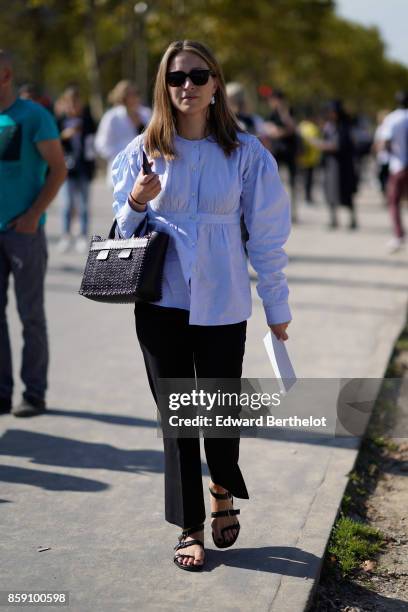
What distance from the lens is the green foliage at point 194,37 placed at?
3691 cm

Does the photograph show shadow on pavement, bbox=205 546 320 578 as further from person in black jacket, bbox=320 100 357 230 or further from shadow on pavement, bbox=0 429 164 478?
person in black jacket, bbox=320 100 357 230

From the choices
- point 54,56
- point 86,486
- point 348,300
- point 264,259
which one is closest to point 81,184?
point 348,300

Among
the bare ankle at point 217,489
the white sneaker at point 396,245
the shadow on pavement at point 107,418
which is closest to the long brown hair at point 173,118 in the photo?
the bare ankle at point 217,489

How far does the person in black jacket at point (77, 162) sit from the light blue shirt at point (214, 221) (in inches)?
358

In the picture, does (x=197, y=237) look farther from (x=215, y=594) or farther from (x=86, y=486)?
(x=86, y=486)

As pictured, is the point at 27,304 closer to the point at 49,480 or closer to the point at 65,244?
the point at 49,480

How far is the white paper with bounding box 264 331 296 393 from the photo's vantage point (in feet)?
13.2

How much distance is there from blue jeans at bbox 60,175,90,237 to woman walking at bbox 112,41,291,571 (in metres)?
9.10

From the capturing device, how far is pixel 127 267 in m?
3.89

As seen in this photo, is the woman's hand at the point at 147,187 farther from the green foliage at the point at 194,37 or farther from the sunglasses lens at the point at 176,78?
the green foliage at the point at 194,37

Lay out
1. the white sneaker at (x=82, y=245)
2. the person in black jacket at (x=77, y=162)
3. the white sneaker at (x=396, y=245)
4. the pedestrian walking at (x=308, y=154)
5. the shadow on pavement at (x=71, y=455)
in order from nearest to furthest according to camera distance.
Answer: the shadow on pavement at (x=71, y=455), the person in black jacket at (x=77, y=162), the white sneaker at (x=82, y=245), the white sneaker at (x=396, y=245), the pedestrian walking at (x=308, y=154)

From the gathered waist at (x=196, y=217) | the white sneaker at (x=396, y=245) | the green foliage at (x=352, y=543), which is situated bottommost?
the white sneaker at (x=396, y=245)

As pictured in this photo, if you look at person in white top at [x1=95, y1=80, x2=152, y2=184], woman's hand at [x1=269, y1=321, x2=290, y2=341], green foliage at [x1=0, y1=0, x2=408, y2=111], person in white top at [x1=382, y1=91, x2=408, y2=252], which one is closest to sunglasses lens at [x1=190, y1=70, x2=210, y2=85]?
woman's hand at [x1=269, y1=321, x2=290, y2=341]

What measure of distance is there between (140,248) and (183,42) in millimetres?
797
